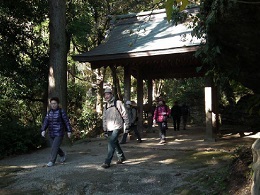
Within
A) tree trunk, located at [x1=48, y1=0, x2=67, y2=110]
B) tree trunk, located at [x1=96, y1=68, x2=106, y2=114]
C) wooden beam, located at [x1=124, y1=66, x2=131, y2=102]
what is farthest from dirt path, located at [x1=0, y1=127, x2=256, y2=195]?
tree trunk, located at [x1=96, y1=68, x2=106, y2=114]

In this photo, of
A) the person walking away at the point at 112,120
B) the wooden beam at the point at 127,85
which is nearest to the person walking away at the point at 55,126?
the person walking away at the point at 112,120

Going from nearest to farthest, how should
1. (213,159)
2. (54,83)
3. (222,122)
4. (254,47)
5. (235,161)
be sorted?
(254,47) → (235,161) → (213,159) → (54,83) → (222,122)

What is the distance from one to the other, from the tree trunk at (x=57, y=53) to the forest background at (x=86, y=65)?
0.32 m

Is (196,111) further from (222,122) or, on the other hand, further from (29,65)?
(29,65)

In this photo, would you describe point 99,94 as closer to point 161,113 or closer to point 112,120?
point 161,113

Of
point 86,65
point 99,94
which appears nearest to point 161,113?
point 99,94

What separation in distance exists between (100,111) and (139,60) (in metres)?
8.89

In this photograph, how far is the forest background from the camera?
438 centimetres

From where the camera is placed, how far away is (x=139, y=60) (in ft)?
38.5

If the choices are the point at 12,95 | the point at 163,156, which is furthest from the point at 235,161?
the point at 12,95

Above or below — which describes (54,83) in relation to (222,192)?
above

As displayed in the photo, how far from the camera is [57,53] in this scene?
36.9 feet

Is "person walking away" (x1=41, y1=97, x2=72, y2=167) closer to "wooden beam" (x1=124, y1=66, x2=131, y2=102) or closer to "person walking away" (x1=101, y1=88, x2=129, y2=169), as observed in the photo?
"person walking away" (x1=101, y1=88, x2=129, y2=169)

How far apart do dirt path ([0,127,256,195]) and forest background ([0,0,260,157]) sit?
1745 mm
